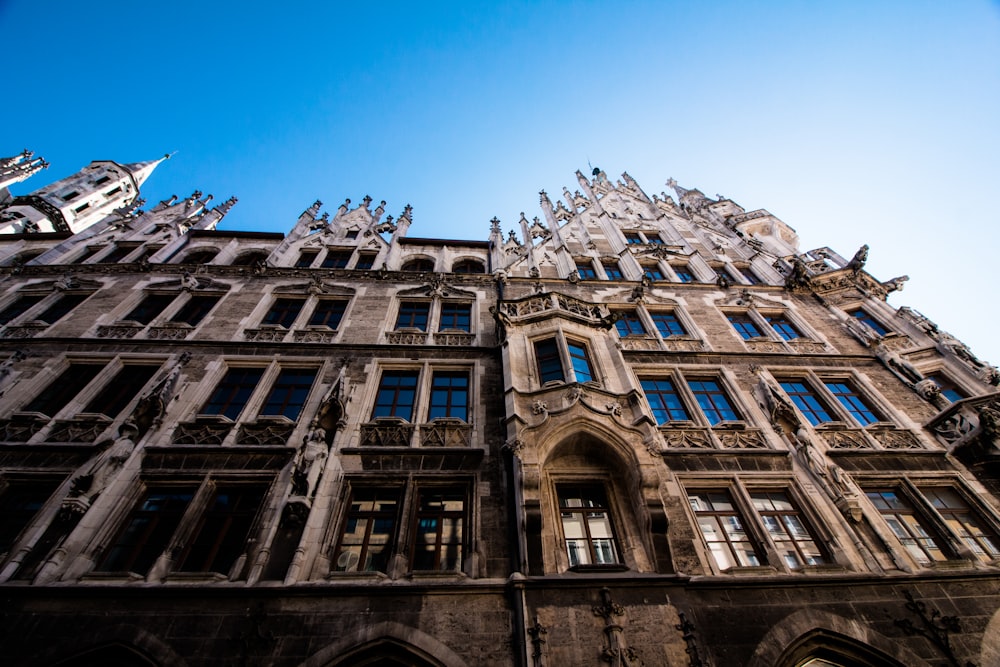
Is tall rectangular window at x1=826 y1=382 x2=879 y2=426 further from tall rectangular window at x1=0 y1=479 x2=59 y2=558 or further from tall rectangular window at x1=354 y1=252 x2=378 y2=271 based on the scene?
tall rectangular window at x1=0 y1=479 x2=59 y2=558

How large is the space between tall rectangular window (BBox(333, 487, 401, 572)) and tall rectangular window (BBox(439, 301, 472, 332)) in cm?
641

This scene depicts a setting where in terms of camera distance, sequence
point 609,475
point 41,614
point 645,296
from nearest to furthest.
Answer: point 41,614 < point 609,475 < point 645,296

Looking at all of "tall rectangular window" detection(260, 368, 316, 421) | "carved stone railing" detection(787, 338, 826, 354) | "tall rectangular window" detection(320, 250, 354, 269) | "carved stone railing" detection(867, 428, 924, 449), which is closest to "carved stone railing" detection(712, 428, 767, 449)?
"carved stone railing" detection(867, 428, 924, 449)

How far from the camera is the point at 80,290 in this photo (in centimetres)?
1642

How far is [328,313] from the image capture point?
15883 millimetres

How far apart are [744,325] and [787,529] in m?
8.56

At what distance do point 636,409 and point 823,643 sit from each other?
17.4 ft

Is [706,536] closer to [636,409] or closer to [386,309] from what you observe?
[636,409]

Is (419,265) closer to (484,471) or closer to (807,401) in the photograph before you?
(484,471)

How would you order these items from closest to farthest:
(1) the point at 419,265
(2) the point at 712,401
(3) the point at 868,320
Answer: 1. (2) the point at 712,401
2. (3) the point at 868,320
3. (1) the point at 419,265

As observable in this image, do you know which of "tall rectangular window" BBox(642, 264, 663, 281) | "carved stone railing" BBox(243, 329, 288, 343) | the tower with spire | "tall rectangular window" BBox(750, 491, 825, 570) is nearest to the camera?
"tall rectangular window" BBox(750, 491, 825, 570)

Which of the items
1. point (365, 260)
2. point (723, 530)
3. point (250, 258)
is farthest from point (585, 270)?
point (250, 258)

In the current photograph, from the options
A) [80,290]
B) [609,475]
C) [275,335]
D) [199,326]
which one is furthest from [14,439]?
[609,475]

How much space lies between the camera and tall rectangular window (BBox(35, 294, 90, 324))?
15.4 m
